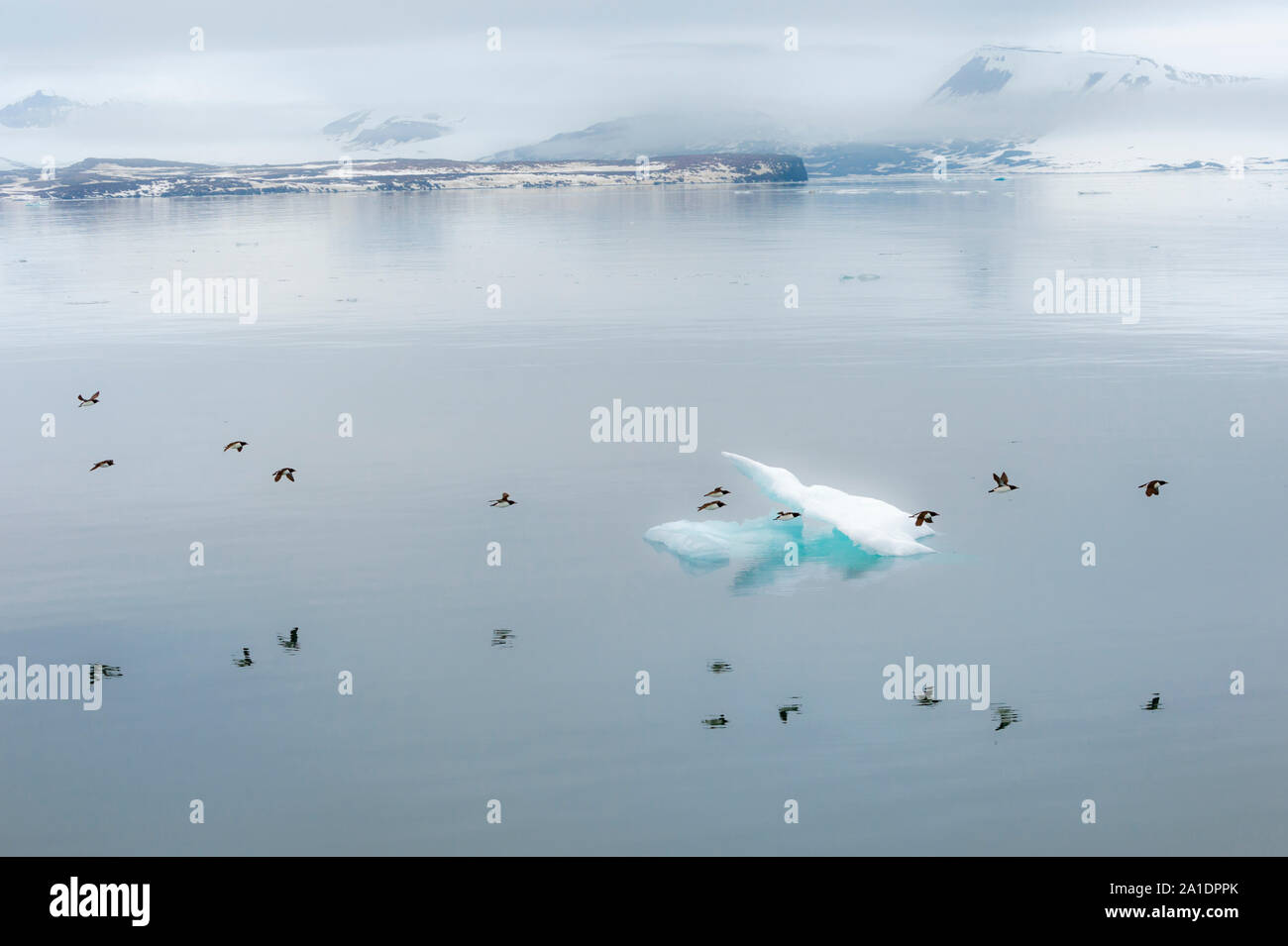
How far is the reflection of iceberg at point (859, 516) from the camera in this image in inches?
787

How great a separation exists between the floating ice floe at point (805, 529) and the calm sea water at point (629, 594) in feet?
1.21

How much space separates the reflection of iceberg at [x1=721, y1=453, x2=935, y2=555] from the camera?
2000 centimetres

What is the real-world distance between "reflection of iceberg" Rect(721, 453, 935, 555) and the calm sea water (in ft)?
1.42

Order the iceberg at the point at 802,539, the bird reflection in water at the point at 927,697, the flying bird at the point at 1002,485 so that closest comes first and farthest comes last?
the bird reflection in water at the point at 927,697, the iceberg at the point at 802,539, the flying bird at the point at 1002,485

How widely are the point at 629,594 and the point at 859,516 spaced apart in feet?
12.6

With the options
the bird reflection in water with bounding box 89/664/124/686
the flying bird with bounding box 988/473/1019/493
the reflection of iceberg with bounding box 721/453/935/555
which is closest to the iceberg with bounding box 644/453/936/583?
the reflection of iceberg with bounding box 721/453/935/555

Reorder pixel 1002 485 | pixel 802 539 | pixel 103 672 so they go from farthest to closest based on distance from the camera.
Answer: pixel 1002 485 → pixel 802 539 → pixel 103 672

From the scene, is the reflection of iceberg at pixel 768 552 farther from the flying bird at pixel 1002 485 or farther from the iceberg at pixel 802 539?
the flying bird at pixel 1002 485

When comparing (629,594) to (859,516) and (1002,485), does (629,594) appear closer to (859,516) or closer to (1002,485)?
(859,516)

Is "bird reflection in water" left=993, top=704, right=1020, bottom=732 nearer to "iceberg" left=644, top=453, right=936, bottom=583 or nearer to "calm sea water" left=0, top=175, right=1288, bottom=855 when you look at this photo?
"calm sea water" left=0, top=175, right=1288, bottom=855

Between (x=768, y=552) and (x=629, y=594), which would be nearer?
(x=629, y=594)

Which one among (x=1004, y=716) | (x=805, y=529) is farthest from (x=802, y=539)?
(x=1004, y=716)

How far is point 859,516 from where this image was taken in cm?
2042

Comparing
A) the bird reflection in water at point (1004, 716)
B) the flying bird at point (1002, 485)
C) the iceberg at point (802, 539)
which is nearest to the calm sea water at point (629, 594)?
the bird reflection in water at point (1004, 716)
